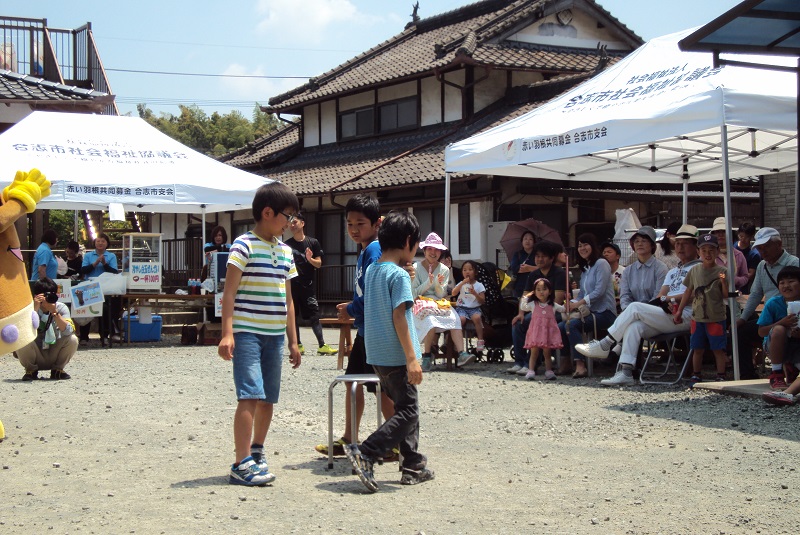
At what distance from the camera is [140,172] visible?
1454 cm

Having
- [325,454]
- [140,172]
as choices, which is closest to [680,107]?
[325,454]

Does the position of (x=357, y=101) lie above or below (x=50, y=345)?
above

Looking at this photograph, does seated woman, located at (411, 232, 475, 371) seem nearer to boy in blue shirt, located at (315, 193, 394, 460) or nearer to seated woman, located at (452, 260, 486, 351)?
seated woman, located at (452, 260, 486, 351)

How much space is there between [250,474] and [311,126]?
22.0 meters

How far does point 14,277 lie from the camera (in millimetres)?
6449

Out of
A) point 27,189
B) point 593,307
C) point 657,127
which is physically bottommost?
point 593,307

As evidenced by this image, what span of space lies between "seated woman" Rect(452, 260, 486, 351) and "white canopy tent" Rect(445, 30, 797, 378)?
136cm

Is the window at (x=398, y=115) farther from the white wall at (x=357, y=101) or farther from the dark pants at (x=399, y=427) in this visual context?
the dark pants at (x=399, y=427)

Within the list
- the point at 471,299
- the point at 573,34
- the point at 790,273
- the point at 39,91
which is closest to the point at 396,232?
the point at 790,273

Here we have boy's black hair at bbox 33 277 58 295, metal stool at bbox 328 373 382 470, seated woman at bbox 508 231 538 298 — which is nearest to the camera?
metal stool at bbox 328 373 382 470

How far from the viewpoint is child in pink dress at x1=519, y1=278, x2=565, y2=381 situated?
32.9 ft

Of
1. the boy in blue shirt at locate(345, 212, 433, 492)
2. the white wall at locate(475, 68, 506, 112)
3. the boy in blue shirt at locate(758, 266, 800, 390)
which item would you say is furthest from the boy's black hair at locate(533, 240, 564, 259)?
the white wall at locate(475, 68, 506, 112)

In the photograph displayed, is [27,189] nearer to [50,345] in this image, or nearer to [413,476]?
[413,476]

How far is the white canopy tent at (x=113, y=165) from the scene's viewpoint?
1380cm
